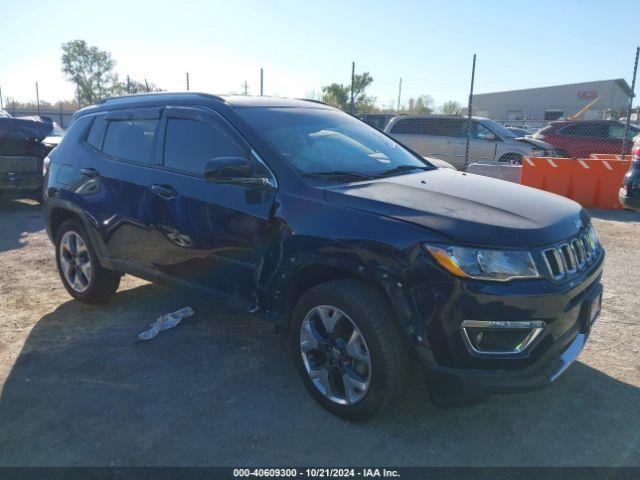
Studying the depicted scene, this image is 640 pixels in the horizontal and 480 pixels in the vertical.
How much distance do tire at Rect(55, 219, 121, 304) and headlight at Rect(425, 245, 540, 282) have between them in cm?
316

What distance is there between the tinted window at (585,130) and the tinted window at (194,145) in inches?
560

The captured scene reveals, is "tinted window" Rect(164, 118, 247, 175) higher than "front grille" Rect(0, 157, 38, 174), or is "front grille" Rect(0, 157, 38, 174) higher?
"tinted window" Rect(164, 118, 247, 175)

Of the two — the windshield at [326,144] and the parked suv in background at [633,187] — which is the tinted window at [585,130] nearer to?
the parked suv in background at [633,187]

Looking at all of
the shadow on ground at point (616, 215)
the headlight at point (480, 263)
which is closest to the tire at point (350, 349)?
the headlight at point (480, 263)

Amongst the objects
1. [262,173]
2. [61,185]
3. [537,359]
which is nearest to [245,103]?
[262,173]

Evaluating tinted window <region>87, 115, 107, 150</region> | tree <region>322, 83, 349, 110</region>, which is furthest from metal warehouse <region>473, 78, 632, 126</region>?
tinted window <region>87, 115, 107, 150</region>

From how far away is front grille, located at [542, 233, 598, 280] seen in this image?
2.55 metres

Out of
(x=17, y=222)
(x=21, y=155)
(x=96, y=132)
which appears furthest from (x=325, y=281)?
(x=21, y=155)

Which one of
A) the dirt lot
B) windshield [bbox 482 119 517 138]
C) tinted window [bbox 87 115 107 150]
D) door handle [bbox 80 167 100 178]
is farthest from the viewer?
windshield [bbox 482 119 517 138]

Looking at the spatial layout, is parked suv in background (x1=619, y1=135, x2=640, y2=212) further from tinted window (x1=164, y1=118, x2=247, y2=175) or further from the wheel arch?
tinted window (x1=164, y1=118, x2=247, y2=175)

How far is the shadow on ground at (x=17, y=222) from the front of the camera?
7.00 m

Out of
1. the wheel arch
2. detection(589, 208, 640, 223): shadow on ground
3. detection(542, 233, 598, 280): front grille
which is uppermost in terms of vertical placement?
detection(542, 233, 598, 280): front grille

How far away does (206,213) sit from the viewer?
3.36 m

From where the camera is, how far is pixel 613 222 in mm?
8484
